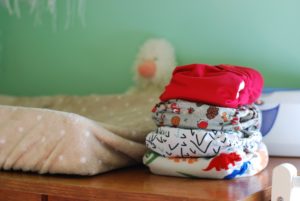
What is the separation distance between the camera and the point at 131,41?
1832mm

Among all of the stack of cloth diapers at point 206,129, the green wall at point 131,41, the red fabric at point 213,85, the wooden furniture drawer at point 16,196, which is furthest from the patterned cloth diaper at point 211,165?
the green wall at point 131,41

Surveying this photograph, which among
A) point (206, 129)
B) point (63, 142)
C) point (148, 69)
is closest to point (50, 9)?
point (148, 69)

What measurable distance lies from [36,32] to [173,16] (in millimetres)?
590

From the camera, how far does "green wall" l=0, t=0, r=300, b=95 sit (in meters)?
1.60

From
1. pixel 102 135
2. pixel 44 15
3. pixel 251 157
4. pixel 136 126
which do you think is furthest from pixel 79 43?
pixel 251 157

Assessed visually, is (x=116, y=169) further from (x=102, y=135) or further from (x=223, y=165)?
(x=223, y=165)

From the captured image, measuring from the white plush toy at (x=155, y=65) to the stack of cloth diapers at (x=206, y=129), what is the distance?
1.50ft

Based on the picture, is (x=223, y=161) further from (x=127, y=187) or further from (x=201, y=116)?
(x=127, y=187)

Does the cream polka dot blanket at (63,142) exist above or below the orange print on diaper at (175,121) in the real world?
below

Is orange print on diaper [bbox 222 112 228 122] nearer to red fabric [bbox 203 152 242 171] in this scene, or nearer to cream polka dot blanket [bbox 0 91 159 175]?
red fabric [bbox 203 152 242 171]

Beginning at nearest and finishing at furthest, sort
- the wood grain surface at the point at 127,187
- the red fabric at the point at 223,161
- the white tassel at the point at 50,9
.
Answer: the wood grain surface at the point at 127,187 → the red fabric at the point at 223,161 → the white tassel at the point at 50,9

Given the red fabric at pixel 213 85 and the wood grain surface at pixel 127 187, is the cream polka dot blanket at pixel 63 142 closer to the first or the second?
the wood grain surface at pixel 127 187

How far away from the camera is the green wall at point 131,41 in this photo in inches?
62.8

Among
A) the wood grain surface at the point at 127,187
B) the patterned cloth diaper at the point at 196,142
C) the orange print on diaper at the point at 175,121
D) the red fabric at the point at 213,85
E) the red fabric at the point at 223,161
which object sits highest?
the red fabric at the point at 213,85
